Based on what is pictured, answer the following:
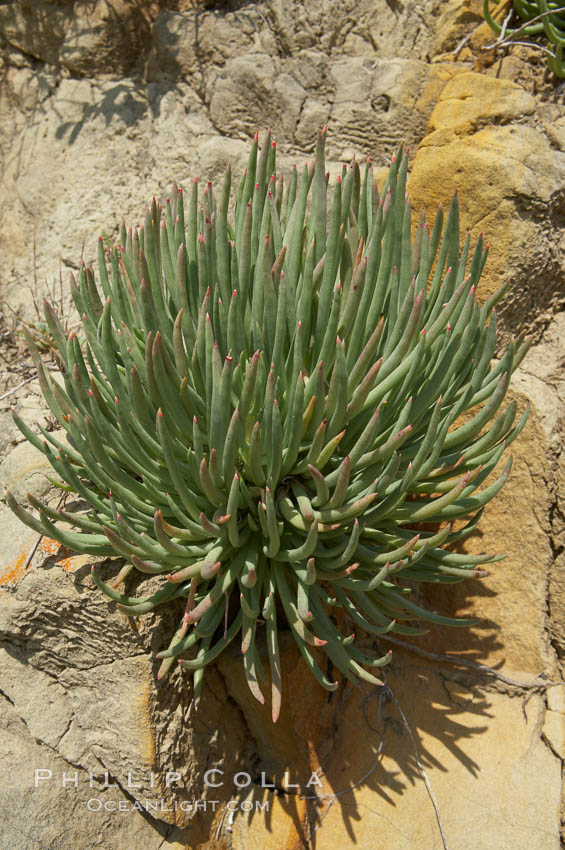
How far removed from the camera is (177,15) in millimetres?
3570

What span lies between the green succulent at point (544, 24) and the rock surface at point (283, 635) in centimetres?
12

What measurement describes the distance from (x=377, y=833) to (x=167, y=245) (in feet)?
6.75

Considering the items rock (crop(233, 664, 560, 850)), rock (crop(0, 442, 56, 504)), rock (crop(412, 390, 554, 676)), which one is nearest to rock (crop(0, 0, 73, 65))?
rock (crop(0, 442, 56, 504))

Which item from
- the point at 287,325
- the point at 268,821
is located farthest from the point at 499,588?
the point at 287,325

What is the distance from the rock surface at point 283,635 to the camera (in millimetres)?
2084

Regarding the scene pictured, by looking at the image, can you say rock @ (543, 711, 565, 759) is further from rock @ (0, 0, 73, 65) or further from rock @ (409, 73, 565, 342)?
rock @ (0, 0, 73, 65)

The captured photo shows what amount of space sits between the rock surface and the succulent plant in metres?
0.35

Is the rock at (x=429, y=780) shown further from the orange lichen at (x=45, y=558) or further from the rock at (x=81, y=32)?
the rock at (x=81, y=32)

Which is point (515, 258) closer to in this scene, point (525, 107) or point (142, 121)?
point (525, 107)

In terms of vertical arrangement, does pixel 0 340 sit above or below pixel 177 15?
below

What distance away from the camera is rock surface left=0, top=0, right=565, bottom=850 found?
2.08m

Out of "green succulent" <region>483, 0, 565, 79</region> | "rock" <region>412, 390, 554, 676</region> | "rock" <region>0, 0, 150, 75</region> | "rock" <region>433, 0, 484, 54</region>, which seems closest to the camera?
"rock" <region>412, 390, 554, 676</region>

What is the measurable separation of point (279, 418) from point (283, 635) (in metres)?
0.88

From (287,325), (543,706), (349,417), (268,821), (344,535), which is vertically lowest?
(268,821)
